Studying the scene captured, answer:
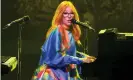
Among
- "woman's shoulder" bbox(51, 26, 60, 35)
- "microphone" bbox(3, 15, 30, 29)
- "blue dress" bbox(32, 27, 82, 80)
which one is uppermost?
"microphone" bbox(3, 15, 30, 29)

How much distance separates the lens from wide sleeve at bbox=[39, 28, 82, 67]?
3.71m

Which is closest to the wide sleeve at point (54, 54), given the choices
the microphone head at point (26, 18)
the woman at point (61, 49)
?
the woman at point (61, 49)

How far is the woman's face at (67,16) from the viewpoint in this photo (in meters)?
3.76

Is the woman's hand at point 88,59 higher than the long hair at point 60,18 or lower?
lower

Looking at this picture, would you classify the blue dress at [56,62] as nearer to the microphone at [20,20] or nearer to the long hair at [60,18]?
the long hair at [60,18]

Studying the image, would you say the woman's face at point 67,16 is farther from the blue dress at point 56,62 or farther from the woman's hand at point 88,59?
the woman's hand at point 88,59

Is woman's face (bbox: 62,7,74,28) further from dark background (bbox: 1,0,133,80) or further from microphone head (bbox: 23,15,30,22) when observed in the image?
microphone head (bbox: 23,15,30,22)

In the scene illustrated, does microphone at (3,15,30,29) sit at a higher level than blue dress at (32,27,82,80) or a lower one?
higher

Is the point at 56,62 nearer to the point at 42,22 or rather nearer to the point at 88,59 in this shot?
the point at 88,59

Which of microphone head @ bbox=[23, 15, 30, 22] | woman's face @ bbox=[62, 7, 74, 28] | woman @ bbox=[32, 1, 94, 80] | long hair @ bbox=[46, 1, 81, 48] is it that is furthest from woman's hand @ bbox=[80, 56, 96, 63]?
microphone head @ bbox=[23, 15, 30, 22]

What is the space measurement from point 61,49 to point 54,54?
0.33 ft

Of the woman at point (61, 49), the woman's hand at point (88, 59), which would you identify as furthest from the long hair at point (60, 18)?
the woman's hand at point (88, 59)

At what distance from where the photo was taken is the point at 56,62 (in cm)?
372

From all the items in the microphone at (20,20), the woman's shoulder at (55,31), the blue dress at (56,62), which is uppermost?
the microphone at (20,20)
